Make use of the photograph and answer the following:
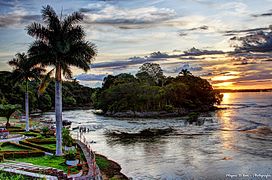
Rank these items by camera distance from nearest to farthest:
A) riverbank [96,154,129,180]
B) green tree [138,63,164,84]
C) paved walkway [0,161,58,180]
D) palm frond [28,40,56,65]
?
paved walkway [0,161,58,180] < palm frond [28,40,56,65] < riverbank [96,154,129,180] < green tree [138,63,164,84]

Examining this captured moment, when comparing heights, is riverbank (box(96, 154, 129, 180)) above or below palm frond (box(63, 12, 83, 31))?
below

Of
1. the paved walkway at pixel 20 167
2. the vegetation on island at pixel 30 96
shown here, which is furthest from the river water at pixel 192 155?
the vegetation on island at pixel 30 96

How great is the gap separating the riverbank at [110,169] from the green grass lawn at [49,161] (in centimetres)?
467

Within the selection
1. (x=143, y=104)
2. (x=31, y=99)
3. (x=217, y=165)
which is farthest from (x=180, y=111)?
(x=217, y=165)

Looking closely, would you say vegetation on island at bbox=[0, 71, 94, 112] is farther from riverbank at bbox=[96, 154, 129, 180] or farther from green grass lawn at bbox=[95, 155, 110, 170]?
riverbank at bbox=[96, 154, 129, 180]

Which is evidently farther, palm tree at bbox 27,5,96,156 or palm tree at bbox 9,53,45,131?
palm tree at bbox 9,53,45,131

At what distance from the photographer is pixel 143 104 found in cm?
12731

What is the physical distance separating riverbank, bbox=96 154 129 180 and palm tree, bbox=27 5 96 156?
487 cm

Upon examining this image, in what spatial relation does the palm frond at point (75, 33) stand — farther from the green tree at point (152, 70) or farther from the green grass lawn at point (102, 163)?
the green tree at point (152, 70)

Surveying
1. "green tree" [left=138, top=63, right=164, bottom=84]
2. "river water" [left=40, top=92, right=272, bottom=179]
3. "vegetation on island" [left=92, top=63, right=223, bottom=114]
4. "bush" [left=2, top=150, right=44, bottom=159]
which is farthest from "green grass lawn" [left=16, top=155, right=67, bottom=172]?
"green tree" [left=138, top=63, right=164, bottom=84]

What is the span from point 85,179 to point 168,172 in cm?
1230

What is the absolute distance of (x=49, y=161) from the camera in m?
29.0

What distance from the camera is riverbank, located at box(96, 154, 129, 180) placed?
32125mm

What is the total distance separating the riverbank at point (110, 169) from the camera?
32.1 meters
